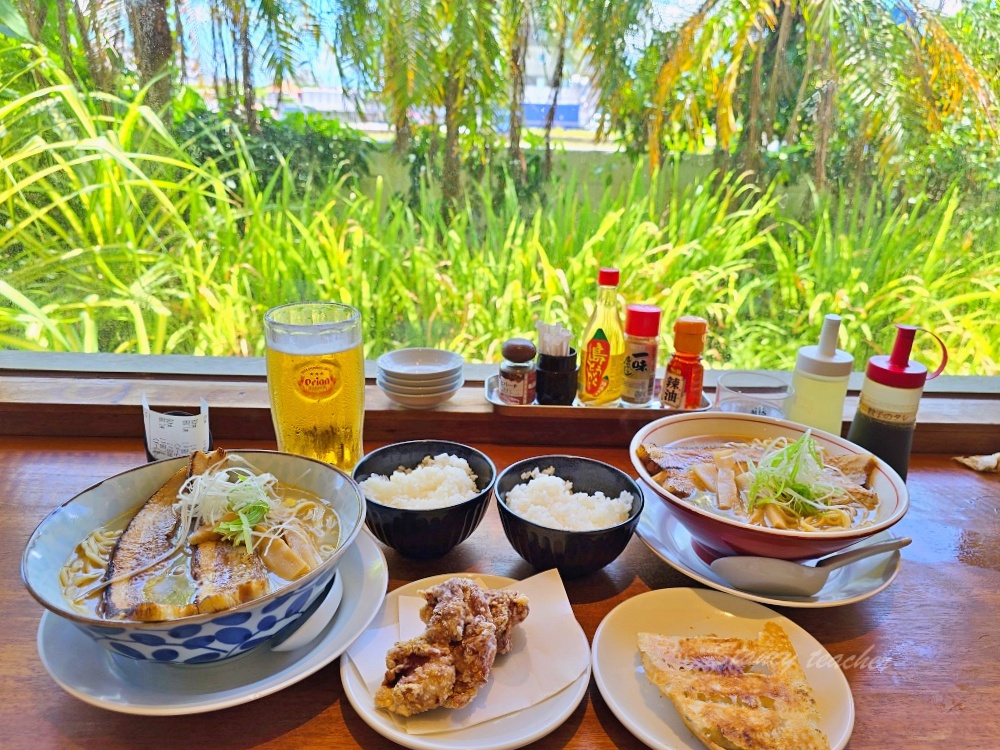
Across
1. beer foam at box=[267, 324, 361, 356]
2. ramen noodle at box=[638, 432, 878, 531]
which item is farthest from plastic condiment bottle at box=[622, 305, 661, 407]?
beer foam at box=[267, 324, 361, 356]

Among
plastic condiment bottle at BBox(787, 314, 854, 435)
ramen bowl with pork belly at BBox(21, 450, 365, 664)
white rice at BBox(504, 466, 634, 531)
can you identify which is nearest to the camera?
ramen bowl with pork belly at BBox(21, 450, 365, 664)

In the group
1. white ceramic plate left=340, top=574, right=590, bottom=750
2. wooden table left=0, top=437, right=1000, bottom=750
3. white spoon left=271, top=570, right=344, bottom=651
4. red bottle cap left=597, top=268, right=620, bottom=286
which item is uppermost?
red bottle cap left=597, top=268, right=620, bottom=286

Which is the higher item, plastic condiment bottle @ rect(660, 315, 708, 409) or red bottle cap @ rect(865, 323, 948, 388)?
red bottle cap @ rect(865, 323, 948, 388)

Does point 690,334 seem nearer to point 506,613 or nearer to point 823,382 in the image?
point 823,382

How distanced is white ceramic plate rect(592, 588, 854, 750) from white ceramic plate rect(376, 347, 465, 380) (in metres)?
0.77

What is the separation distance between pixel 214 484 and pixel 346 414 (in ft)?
1.25

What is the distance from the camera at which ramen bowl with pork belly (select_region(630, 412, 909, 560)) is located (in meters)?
0.94

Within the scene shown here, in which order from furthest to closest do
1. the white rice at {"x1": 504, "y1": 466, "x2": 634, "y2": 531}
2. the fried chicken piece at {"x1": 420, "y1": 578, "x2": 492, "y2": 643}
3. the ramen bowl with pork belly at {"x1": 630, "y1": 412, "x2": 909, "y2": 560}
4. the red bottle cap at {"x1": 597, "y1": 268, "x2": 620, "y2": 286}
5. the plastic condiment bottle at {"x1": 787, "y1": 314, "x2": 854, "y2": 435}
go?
1. the red bottle cap at {"x1": 597, "y1": 268, "x2": 620, "y2": 286}
2. the plastic condiment bottle at {"x1": 787, "y1": 314, "x2": 854, "y2": 435}
3. the white rice at {"x1": 504, "y1": 466, "x2": 634, "y2": 531}
4. the ramen bowl with pork belly at {"x1": 630, "y1": 412, "x2": 909, "y2": 560}
5. the fried chicken piece at {"x1": 420, "y1": 578, "x2": 492, "y2": 643}

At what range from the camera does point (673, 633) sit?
94 cm

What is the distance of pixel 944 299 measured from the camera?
191cm

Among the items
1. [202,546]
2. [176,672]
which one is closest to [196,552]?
[202,546]

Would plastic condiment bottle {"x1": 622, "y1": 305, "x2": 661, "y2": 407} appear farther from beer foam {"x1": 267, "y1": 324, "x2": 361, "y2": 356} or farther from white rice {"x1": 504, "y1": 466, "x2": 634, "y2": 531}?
beer foam {"x1": 267, "y1": 324, "x2": 361, "y2": 356}

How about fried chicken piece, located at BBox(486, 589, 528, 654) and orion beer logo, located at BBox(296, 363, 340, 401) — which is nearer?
fried chicken piece, located at BBox(486, 589, 528, 654)

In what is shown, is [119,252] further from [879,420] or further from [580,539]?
[879,420]
